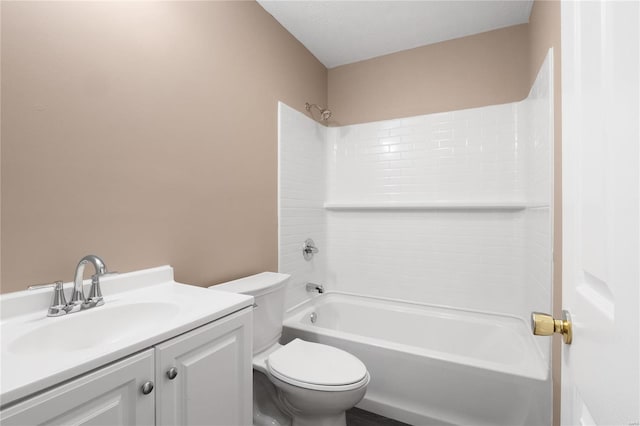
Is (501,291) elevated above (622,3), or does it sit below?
below

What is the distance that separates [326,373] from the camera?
144 cm

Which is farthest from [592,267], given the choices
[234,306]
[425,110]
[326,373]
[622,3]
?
[425,110]

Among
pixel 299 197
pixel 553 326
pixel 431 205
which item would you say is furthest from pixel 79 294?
pixel 431 205

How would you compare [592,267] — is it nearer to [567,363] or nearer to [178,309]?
[567,363]

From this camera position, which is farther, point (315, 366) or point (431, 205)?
point (431, 205)

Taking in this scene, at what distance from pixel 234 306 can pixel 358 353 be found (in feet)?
3.51

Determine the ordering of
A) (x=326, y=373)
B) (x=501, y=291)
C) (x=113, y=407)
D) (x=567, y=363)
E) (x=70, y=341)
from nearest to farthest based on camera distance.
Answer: (x=567, y=363) → (x=113, y=407) → (x=70, y=341) → (x=326, y=373) → (x=501, y=291)

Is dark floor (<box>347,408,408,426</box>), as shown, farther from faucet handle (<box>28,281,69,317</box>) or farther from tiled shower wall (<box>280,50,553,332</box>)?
faucet handle (<box>28,281,69,317</box>)

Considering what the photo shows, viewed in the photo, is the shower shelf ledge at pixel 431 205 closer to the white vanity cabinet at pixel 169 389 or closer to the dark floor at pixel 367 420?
the dark floor at pixel 367 420

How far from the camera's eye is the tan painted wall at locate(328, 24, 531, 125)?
2219 millimetres

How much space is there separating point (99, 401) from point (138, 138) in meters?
1.03

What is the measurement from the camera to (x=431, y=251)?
8.07 ft

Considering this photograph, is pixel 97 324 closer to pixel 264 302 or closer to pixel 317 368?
pixel 264 302

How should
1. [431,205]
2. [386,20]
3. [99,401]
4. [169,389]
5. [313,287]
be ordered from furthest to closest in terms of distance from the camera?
1. [313,287]
2. [431,205]
3. [386,20]
4. [169,389]
5. [99,401]
